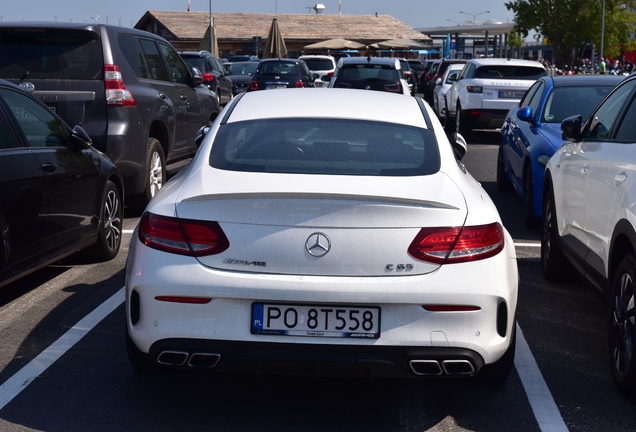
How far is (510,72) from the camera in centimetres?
1903

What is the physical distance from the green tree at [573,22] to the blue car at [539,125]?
5301cm

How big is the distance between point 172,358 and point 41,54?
561 centimetres

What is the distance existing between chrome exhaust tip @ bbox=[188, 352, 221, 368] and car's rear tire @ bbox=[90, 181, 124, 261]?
356 cm

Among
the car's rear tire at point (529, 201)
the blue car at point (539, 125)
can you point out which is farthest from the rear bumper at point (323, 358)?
the car's rear tire at point (529, 201)

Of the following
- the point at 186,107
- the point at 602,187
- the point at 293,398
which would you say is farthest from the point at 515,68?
the point at 293,398

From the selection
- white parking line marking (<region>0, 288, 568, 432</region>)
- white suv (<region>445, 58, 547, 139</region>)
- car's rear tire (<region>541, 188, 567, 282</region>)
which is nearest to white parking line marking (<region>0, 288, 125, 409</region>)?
white parking line marking (<region>0, 288, 568, 432</region>)

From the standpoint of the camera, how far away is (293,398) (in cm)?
458

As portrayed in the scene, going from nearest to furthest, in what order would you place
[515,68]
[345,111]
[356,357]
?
[356,357]
[345,111]
[515,68]

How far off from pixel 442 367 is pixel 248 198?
1102 millimetres

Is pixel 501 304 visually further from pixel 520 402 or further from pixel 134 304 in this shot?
pixel 134 304

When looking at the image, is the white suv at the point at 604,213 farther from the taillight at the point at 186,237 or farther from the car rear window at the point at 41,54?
the car rear window at the point at 41,54

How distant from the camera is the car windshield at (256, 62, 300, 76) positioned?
85.3 ft

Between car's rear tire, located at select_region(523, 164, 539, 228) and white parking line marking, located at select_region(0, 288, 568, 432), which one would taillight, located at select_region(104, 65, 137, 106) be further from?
car's rear tire, located at select_region(523, 164, 539, 228)

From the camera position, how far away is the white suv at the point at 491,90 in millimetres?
18312
